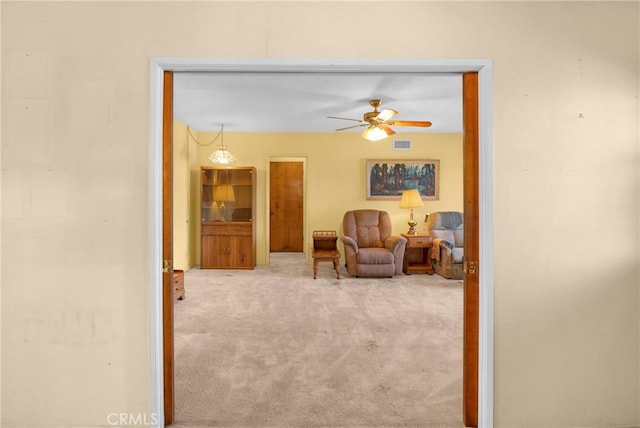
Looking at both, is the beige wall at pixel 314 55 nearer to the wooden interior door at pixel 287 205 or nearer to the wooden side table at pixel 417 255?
the wooden side table at pixel 417 255

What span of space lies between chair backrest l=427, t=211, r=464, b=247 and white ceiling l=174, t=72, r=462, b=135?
4.93 ft

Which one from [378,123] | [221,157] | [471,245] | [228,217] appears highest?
[378,123]

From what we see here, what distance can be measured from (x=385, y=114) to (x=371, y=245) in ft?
8.38

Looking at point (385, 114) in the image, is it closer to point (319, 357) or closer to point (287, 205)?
point (319, 357)

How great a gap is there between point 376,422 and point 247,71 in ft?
6.59

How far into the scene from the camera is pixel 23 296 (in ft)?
6.23

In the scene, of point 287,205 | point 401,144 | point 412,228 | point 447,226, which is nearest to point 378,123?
point 401,144

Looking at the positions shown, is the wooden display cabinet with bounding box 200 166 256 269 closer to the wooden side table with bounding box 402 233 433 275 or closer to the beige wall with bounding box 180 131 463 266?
the beige wall with bounding box 180 131 463 266

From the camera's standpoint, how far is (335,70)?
6.35 feet

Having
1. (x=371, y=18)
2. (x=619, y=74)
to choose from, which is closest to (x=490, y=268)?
(x=619, y=74)

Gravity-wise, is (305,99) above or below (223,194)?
above

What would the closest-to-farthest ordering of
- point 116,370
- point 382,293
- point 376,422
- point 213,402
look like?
point 116,370 < point 376,422 < point 213,402 < point 382,293

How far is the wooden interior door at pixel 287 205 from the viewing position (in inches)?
356

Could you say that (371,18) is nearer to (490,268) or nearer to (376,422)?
(490,268)
